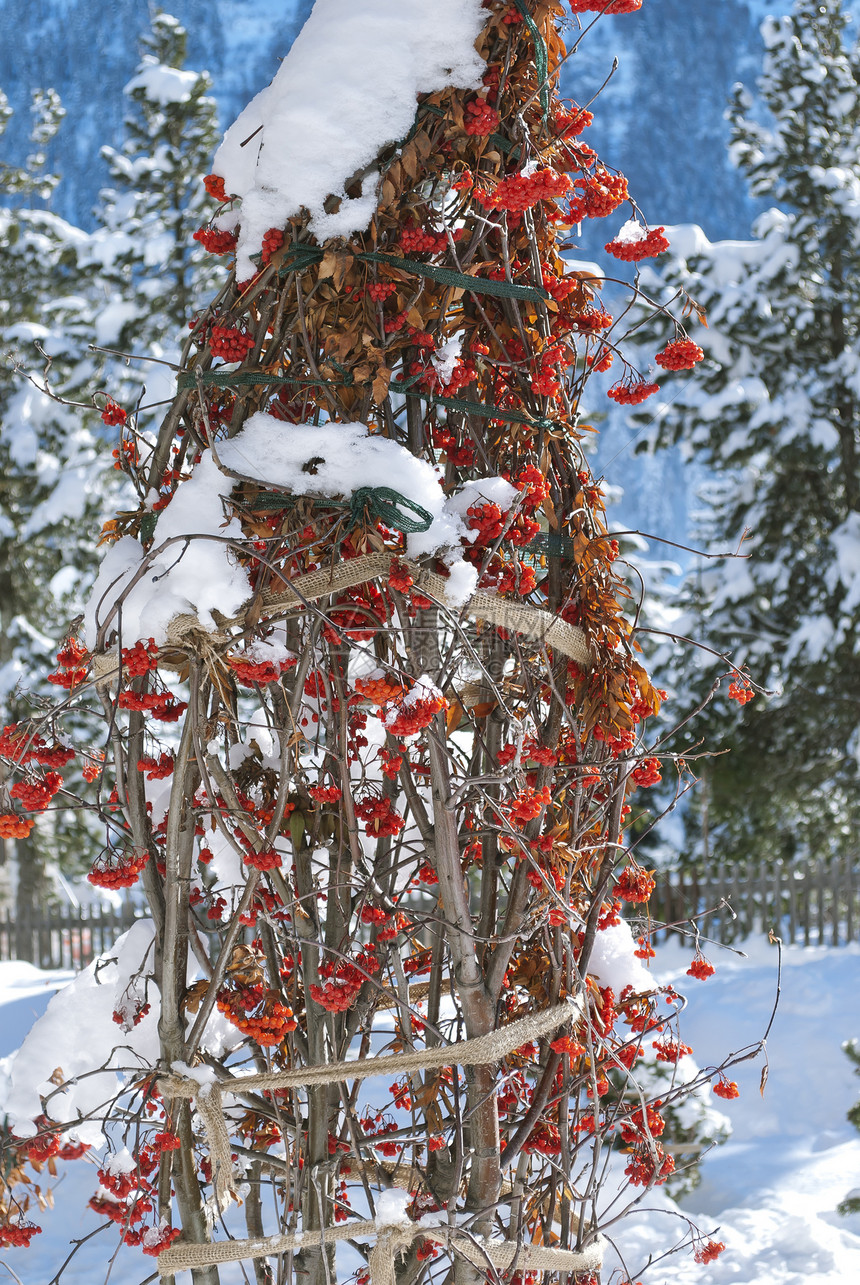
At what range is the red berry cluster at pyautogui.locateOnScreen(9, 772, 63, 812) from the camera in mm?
1673

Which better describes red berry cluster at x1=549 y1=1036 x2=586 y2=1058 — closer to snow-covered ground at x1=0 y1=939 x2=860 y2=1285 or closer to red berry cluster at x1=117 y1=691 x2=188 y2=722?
snow-covered ground at x1=0 y1=939 x2=860 y2=1285

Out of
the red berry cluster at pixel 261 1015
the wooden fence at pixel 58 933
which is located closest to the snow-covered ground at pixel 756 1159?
the red berry cluster at pixel 261 1015

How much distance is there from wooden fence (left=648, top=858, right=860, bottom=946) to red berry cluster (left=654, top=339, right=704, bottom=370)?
7716 millimetres

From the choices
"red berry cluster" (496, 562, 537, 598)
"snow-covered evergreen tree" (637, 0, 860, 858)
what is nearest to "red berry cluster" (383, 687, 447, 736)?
"red berry cluster" (496, 562, 537, 598)

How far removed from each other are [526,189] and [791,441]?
31.1 ft

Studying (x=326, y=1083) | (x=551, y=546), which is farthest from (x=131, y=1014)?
(x=551, y=546)

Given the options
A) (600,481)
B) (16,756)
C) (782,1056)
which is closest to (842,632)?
(782,1056)

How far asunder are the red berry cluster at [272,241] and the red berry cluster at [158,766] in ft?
2.96

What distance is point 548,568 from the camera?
1866mm

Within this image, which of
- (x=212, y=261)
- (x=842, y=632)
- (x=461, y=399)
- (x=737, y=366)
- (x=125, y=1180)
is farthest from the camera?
(x=212, y=261)

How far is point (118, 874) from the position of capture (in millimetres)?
1803

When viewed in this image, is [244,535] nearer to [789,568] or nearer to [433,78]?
[433,78]

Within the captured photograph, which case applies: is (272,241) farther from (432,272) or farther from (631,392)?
(631,392)

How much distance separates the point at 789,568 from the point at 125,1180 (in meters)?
9.74
